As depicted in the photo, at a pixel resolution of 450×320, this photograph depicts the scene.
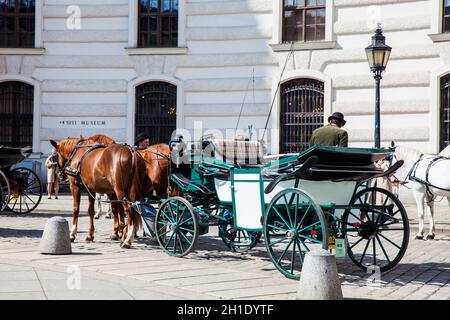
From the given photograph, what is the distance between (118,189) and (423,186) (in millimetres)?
5782

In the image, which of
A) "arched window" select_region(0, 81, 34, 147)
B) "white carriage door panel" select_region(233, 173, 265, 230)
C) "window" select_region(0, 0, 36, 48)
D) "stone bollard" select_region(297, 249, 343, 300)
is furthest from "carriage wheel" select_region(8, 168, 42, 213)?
"stone bollard" select_region(297, 249, 343, 300)

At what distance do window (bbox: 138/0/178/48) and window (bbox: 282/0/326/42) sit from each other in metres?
3.51

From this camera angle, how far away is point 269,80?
64.8ft

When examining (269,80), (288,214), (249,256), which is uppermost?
(269,80)

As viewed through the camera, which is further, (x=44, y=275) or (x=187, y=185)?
(x=187, y=185)

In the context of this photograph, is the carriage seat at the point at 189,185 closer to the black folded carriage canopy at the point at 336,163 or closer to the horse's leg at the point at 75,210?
the black folded carriage canopy at the point at 336,163

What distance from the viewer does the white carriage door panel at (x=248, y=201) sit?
8.05 metres

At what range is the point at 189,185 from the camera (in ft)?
31.1

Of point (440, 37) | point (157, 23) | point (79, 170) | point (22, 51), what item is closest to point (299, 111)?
point (440, 37)

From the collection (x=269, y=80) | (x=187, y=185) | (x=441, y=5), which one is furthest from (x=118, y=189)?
(x=441, y=5)

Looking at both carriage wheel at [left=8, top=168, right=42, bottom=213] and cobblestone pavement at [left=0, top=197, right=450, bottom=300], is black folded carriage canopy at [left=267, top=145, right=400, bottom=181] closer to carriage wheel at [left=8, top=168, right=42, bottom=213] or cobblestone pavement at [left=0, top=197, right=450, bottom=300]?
cobblestone pavement at [left=0, top=197, right=450, bottom=300]

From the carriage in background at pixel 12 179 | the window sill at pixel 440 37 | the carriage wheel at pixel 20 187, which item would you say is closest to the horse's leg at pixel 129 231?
the carriage in background at pixel 12 179

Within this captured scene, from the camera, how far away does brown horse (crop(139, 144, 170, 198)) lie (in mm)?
10664
